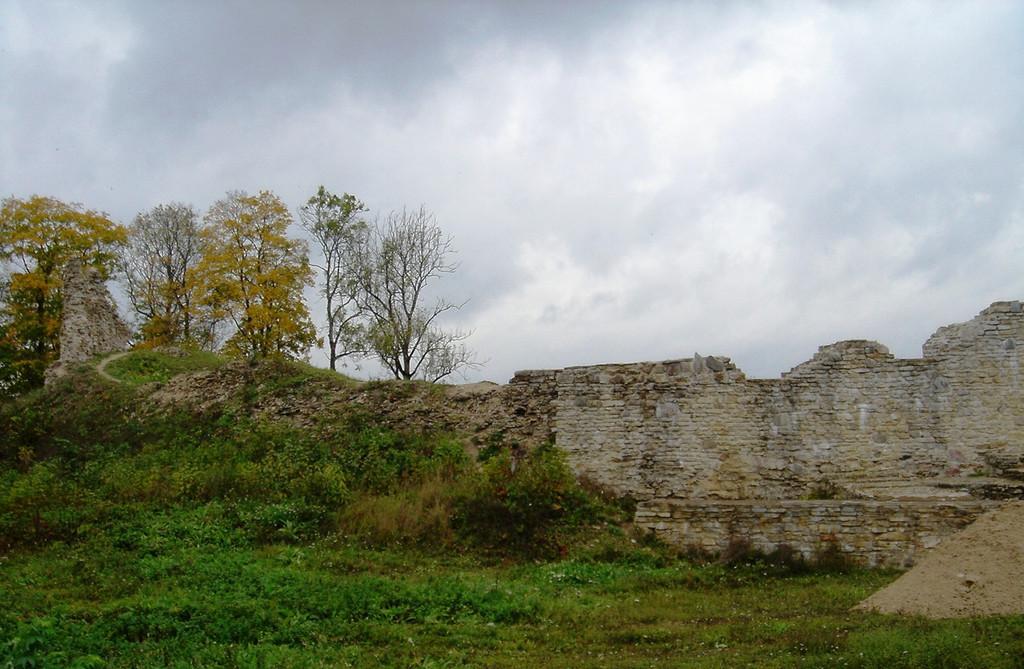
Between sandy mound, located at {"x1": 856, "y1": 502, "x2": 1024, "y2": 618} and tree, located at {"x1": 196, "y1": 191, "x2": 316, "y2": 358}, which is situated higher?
tree, located at {"x1": 196, "y1": 191, "x2": 316, "y2": 358}

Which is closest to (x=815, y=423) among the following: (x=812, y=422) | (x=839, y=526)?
(x=812, y=422)

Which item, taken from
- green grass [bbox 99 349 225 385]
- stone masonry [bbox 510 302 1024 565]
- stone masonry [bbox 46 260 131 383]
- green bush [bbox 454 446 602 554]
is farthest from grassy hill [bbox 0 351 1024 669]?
stone masonry [bbox 46 260 131 383]

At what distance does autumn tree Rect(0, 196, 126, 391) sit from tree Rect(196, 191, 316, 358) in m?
3.49

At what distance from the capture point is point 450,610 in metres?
9.66

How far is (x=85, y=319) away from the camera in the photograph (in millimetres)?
22391

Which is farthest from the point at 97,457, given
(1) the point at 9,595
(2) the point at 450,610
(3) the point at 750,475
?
(3) the point at 750,475

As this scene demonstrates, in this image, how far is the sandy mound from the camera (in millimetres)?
9312

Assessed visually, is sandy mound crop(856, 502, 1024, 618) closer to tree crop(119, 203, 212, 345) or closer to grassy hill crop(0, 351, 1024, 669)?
grassy hill crop(0, 351, 1024, 669)

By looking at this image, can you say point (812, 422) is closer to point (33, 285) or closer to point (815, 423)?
point (815, 423)

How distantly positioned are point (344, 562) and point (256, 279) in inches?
677

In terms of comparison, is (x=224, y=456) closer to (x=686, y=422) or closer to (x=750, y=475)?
(x=686, y=422)

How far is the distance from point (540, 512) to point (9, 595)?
24.0 feet

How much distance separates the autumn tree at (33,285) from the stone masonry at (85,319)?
3.37m

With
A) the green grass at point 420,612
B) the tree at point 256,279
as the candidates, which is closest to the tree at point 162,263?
the tree at point 256,279
